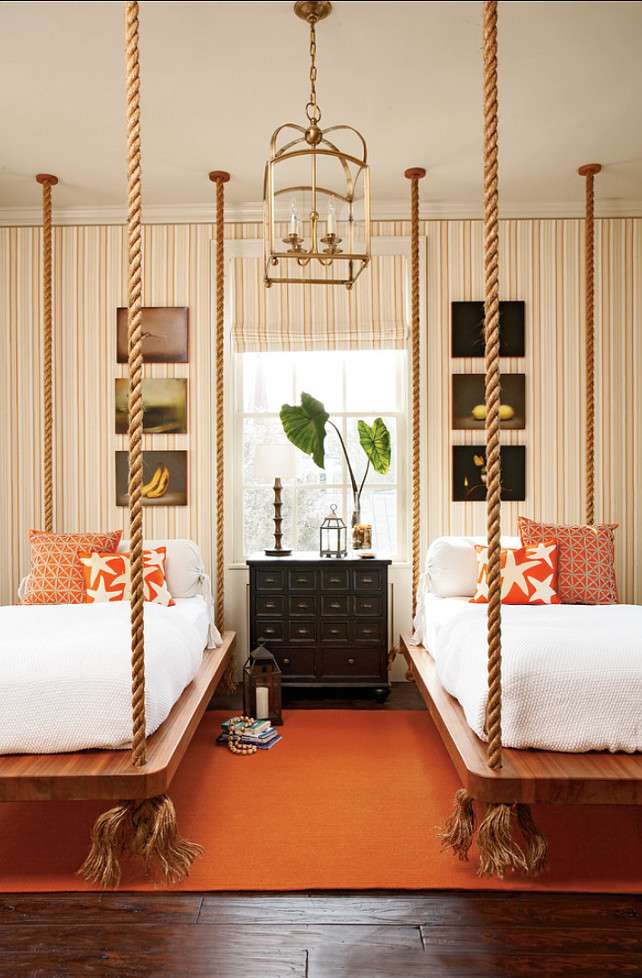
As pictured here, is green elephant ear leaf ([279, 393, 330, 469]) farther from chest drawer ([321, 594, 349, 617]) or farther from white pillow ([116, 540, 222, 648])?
white pillow ([116, 540, 222, 648])

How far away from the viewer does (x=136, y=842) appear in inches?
86.0

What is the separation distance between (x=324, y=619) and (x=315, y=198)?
2.32 metres

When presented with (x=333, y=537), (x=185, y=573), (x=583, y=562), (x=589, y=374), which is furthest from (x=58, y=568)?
(x=589, y=374)

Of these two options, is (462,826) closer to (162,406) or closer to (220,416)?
(220,416)

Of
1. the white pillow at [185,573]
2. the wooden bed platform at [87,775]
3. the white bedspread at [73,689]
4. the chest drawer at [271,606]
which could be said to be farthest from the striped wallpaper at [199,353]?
the wooden bed platform at [87,775]

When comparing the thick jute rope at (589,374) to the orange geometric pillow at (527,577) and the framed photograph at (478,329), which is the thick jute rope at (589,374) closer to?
the framed photograph at (478,329)

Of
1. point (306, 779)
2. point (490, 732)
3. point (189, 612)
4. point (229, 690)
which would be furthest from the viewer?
point (229, 690)

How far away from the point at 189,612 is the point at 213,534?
3.26ft

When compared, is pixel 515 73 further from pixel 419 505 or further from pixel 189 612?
pixel 189 612

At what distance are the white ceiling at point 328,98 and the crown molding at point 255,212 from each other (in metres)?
0.01

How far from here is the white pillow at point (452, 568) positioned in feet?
12.8

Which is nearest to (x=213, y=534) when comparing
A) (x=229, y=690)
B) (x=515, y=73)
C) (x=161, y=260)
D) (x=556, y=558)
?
(x=229, y=690)

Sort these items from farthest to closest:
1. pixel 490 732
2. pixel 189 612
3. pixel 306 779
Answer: pixel 189 612 → pixel 306 779 → pixel 490 732

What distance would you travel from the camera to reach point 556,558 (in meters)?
3.71
